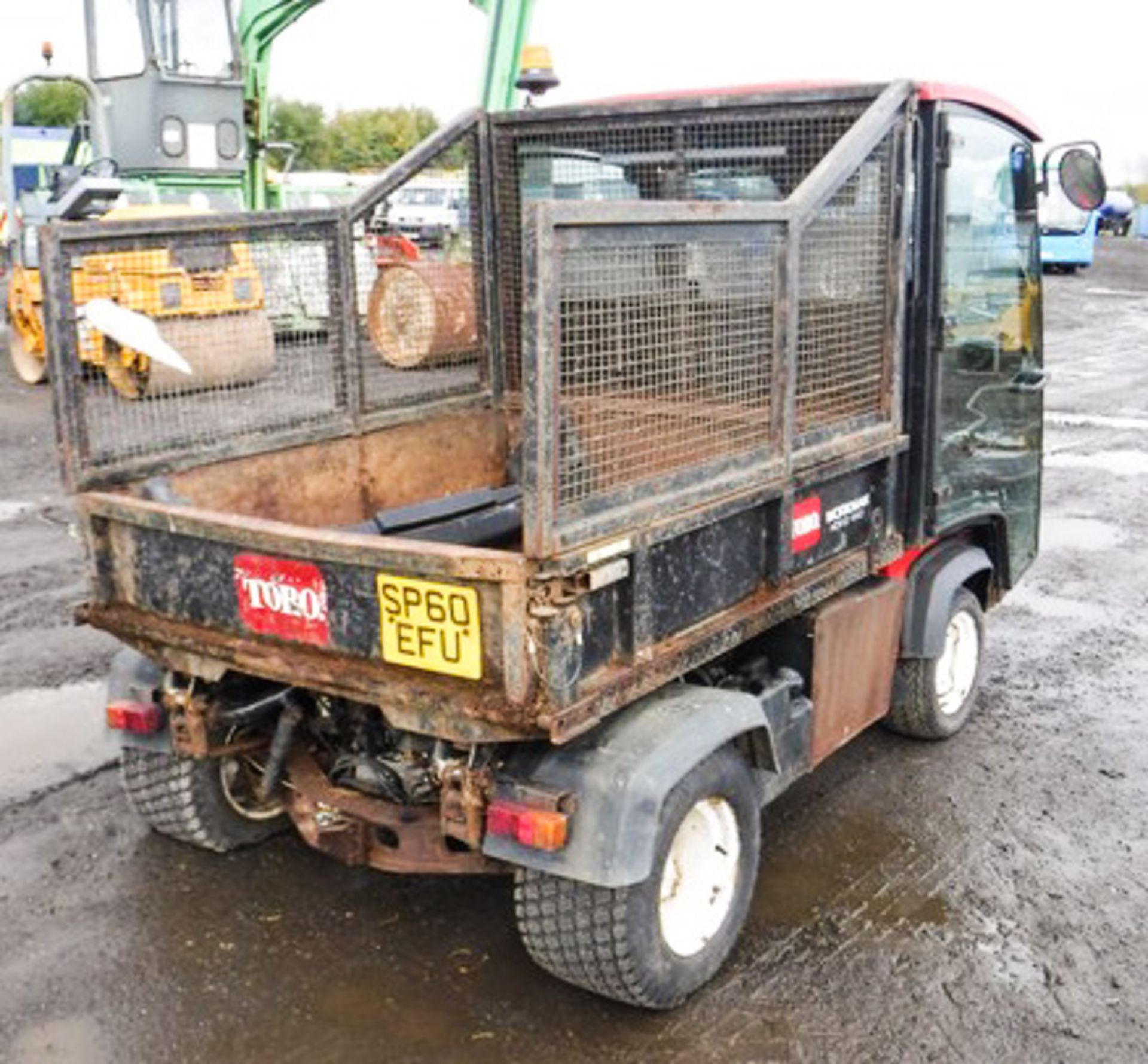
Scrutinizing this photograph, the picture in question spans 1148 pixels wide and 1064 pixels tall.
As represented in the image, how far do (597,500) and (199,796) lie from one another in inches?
71.1

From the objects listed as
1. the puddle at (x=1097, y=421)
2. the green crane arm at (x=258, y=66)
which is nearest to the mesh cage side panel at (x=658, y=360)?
the puddle at (x=1097, y=421)

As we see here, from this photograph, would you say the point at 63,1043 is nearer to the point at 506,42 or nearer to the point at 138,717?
the point at 138,717

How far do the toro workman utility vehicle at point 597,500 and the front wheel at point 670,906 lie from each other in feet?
0.04

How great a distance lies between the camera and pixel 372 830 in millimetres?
3643

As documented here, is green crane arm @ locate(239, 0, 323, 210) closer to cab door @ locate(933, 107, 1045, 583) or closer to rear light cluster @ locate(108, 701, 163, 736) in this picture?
cab door @ locate(933, 107, 1045, 583)

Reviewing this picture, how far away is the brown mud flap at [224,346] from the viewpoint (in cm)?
423

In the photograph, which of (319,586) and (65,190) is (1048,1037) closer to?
(319,586)

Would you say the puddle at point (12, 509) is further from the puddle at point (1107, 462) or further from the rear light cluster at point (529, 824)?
the puddle at point (1107, 462)

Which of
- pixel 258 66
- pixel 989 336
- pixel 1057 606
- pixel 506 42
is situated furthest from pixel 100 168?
pixel 989 336

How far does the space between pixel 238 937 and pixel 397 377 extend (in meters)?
2.01

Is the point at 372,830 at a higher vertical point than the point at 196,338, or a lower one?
lower

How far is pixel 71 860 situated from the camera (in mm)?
4258

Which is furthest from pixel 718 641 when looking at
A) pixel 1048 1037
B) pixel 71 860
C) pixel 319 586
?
pixel 71 860

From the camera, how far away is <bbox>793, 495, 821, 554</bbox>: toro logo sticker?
3.82 metres
